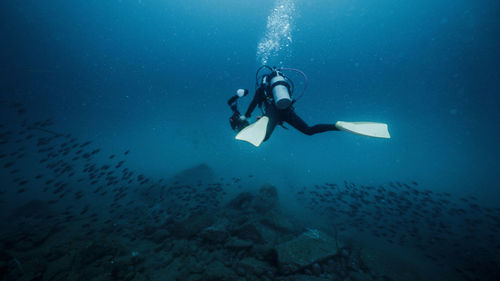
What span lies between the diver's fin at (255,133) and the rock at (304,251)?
360 centimetres

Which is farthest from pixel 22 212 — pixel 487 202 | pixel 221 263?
pixel 487 202

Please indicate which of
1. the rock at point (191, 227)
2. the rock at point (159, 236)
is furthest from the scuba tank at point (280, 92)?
the rock at point (159, 236)

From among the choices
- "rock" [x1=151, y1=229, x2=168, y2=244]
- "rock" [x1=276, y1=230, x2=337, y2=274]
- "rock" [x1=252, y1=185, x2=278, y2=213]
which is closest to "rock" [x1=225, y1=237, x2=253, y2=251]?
"rock" [x1=276, y1=230, x2=337, y2=274]

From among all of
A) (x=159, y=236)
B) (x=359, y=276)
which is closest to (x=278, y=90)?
(x=359, y=276)

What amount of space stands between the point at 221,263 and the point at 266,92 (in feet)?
17.3

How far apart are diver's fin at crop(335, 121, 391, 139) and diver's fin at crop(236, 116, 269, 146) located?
1825 mm

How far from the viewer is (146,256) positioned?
20.0ft

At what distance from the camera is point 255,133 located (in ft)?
14.4

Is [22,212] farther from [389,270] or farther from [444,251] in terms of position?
[444,251]

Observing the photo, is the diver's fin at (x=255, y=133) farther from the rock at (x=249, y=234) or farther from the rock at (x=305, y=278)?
the rock at (x=249, y=234)

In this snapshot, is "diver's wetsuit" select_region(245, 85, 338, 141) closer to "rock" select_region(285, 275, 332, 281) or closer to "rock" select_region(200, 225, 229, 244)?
"rock" select_region(285, 275, 332, 281)

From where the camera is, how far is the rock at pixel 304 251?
491 cm

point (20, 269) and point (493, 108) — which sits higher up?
point (493, 108)

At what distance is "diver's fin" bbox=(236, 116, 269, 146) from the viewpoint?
4124 mm
